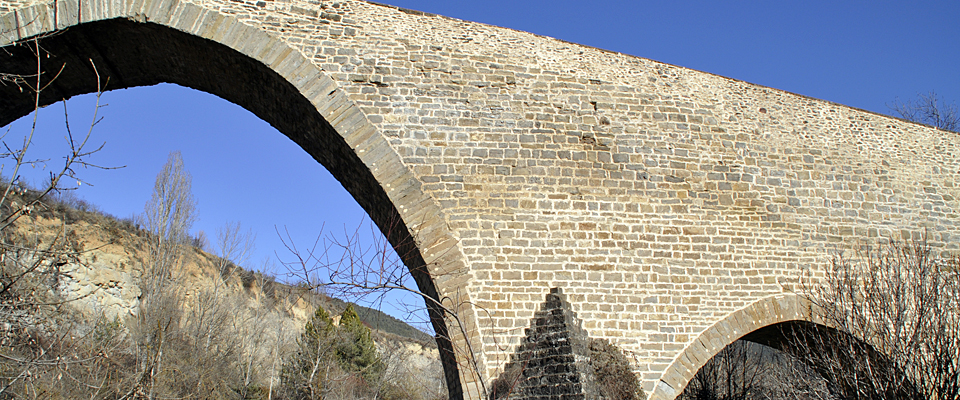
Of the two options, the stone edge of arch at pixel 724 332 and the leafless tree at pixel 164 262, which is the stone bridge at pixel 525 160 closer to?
the stone edge of arch at pixel 724 332

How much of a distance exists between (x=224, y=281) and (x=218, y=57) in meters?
18.1

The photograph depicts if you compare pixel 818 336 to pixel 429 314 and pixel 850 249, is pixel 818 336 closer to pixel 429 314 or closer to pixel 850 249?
pixel 850 249

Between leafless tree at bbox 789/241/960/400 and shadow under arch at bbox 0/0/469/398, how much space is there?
14.8 feet

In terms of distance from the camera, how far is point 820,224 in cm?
749

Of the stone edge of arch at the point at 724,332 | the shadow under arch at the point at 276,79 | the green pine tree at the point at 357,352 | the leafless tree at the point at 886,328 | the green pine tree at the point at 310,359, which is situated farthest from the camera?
the green pine tree at the point at 357,352

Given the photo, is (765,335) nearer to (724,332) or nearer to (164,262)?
(724,332)

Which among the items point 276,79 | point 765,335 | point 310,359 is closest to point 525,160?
point 276,79

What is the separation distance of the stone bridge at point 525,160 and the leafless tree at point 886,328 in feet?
1.20

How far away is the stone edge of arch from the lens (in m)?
6.41

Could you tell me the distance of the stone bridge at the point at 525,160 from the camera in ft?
20.9

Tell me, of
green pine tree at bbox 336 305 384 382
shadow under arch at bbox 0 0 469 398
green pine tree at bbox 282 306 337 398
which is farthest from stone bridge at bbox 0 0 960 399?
green pine tree at bbox 336 305 384 382

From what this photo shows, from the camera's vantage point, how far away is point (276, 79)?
662 cm

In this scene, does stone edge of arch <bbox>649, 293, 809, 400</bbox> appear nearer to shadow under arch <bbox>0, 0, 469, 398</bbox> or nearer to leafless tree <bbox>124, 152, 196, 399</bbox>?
shadow under arch <bbox>0, 0, 469, 398</bbox>

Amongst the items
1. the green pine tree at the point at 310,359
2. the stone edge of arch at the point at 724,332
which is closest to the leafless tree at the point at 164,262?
the green pine tree at the point at 310,359
